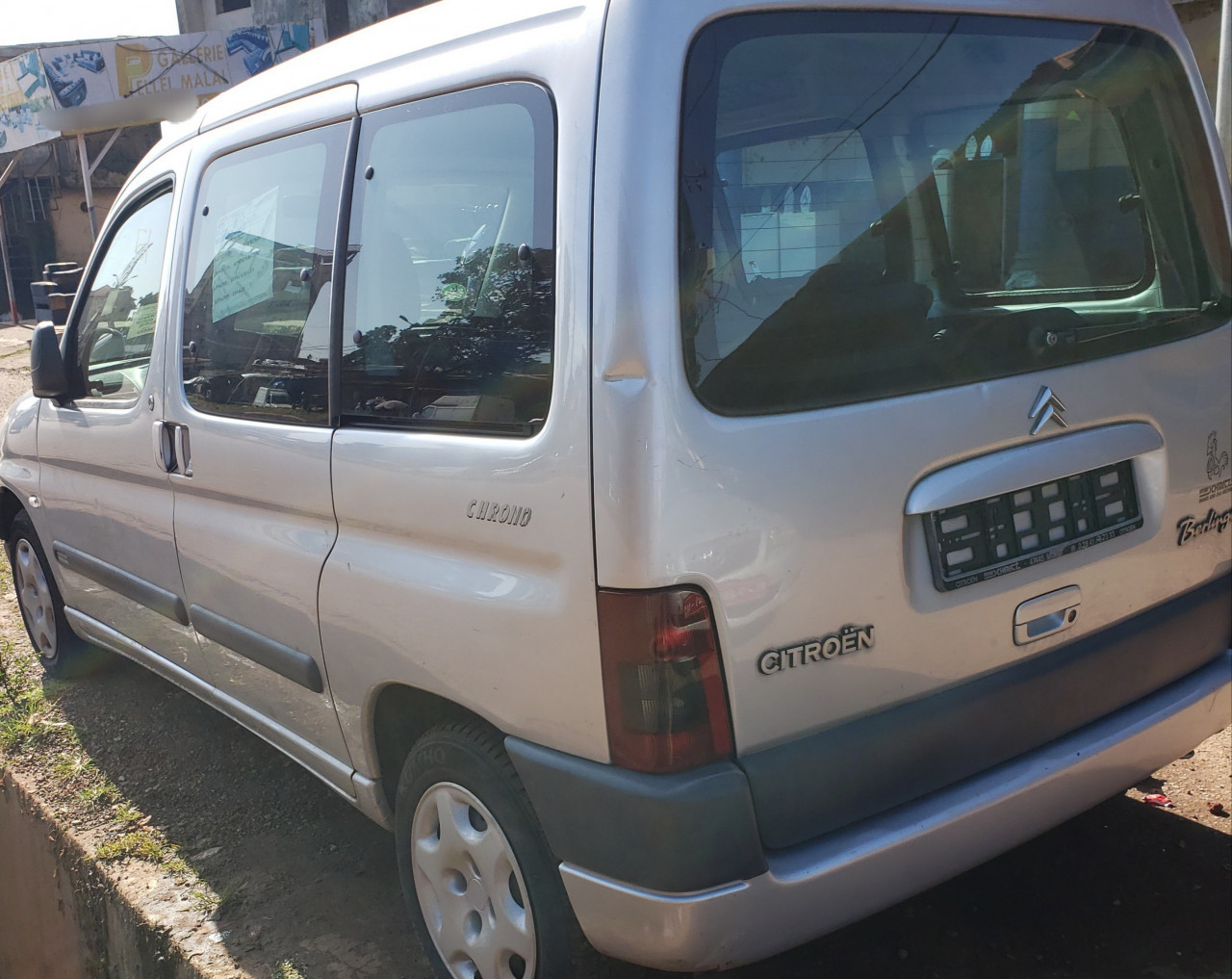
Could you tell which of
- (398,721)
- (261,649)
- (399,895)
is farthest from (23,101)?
(398,721)

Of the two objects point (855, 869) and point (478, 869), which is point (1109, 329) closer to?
point (855, 869)

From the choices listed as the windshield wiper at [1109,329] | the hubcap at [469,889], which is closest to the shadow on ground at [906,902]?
the hubcap at [469,889]

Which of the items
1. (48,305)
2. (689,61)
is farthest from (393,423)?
(48,305)

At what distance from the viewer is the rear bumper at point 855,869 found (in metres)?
1.90

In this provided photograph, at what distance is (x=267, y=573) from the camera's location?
282 centimetres

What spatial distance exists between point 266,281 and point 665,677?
1.62 meters

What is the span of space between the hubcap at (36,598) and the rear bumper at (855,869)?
349 cm

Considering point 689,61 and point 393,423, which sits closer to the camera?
point 689,61

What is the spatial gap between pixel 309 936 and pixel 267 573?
3.05 ft

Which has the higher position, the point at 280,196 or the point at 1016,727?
the point at 280,196

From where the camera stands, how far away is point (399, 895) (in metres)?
3.03

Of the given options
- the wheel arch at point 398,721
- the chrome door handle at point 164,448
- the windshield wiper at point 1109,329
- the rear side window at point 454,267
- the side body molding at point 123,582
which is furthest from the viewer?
A: the side body molding at point 123,582

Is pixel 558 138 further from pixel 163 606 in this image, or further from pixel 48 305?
pixel 48 305

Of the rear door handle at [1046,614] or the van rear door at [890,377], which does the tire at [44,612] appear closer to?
the van rear door at [890,377]
